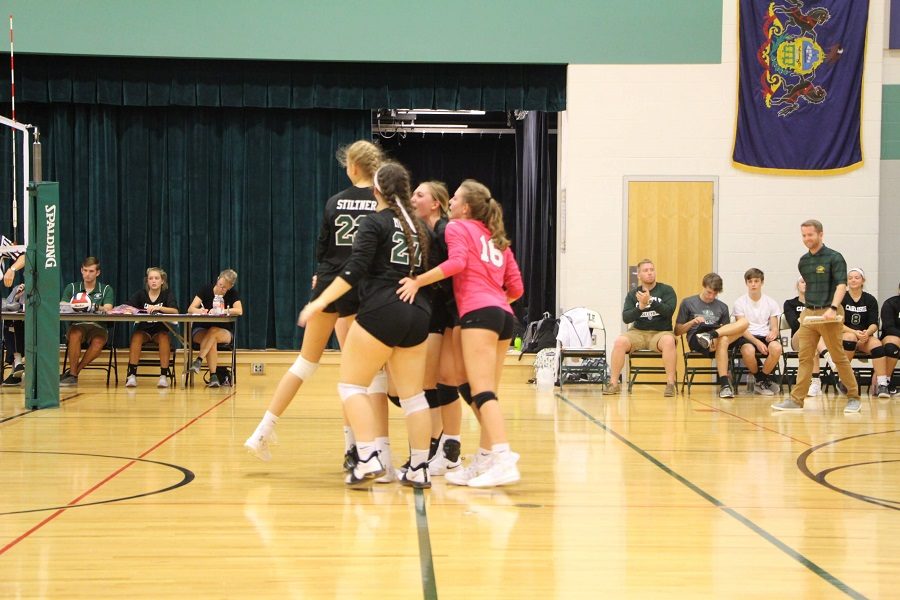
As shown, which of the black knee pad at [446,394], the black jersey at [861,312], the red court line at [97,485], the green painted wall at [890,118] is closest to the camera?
the red court line at [97,485]

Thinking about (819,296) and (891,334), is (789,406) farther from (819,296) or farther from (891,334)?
(891,334)

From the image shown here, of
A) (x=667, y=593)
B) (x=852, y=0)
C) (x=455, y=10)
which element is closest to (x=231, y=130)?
(x=455, y=10)

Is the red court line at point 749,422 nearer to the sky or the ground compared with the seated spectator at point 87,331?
nearer to the ground

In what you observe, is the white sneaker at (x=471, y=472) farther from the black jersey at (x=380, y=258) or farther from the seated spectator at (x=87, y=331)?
the seated spectator at (x=87, y=331)

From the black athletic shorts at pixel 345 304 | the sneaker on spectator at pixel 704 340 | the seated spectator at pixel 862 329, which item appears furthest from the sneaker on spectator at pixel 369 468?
the seated spectator at pixel 862 329

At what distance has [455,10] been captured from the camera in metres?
12.6

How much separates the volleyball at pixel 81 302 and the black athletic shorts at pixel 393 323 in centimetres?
643

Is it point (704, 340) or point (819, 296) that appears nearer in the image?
point (819, 296)

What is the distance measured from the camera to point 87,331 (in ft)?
35.9

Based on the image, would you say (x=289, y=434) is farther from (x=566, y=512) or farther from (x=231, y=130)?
(x=231, y=130)

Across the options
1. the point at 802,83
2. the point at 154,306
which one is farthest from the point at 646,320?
the point at 154,306

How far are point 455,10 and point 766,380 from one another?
19.0ft

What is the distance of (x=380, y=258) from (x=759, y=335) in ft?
24.7

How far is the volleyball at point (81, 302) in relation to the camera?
10281 millimetres
